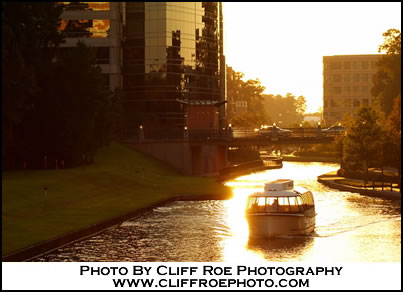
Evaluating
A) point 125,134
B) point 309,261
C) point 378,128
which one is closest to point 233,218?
point 309,261

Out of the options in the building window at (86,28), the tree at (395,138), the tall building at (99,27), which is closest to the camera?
the tree at (395,138)

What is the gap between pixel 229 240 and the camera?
46.8 meters

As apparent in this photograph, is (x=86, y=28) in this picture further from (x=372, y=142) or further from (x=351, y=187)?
(x=351, y=187)

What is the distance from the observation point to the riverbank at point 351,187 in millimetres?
69000

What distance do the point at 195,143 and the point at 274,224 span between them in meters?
57.9

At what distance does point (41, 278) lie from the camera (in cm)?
3284

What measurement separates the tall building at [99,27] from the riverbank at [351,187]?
45516mm

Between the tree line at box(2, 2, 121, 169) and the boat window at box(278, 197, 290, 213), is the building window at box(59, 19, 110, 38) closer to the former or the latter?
the tree line at box(2, 2, 121, 169)

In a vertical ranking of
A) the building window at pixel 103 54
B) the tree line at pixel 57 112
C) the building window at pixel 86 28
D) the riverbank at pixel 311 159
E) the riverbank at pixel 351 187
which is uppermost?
the building window at pixel 86 28

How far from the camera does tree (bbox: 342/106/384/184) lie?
277 ft

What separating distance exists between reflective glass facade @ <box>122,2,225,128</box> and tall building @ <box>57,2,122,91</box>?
147 cm

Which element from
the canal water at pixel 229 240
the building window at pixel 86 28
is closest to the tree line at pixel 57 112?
the canal water at pixel 229 240

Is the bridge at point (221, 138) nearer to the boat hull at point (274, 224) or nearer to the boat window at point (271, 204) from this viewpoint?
the boat window at point (271, 204)

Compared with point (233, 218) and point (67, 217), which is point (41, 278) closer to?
point (67, 217)
